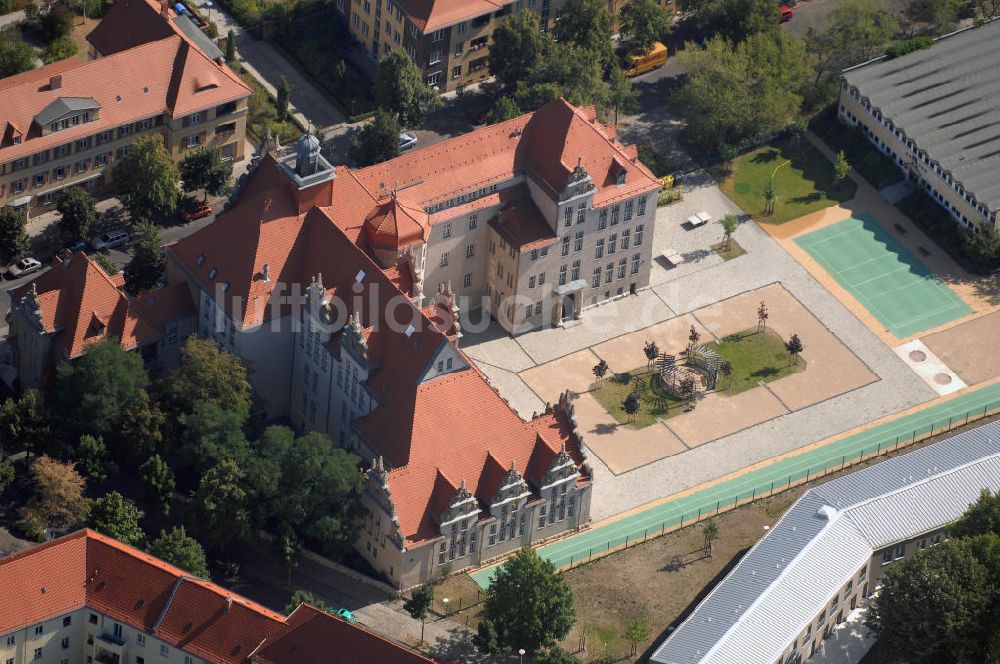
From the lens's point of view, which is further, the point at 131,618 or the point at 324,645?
the point at 131,618

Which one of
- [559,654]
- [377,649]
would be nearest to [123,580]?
[377,649]

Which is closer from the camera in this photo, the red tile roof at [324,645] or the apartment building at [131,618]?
the red tile roof at [324,645]

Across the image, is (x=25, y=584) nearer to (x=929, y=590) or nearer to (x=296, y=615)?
(x=296, y=615)

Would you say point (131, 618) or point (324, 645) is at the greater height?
point (131, 618)

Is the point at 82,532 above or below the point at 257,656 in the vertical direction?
above
